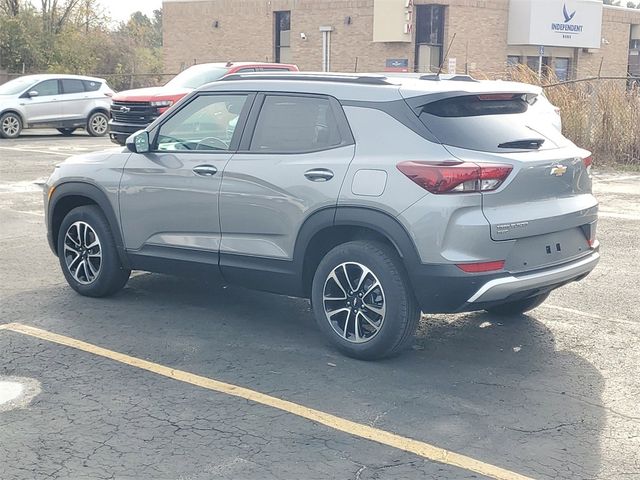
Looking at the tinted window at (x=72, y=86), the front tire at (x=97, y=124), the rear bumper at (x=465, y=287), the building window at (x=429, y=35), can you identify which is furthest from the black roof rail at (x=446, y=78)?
the building window at (x=429, y=35)

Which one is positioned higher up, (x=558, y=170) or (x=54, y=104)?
(x=558, y=170)

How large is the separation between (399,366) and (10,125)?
19.9 meters

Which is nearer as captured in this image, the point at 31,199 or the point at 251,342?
the point at 251,342

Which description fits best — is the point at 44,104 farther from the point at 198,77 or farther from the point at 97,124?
the point at 198,77

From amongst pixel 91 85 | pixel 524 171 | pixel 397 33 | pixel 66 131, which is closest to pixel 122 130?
pixel 91 85

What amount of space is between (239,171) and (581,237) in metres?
2.35

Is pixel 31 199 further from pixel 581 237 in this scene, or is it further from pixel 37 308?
pixel 581 237

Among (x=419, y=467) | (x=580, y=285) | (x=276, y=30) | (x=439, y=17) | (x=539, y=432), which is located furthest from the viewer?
(x=276, y=30)

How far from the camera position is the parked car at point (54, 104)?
2328 cm

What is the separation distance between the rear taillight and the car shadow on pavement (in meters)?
1.17

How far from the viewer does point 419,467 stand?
423 centimetres

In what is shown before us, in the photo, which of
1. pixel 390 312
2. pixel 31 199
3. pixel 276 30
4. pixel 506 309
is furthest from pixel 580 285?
pixel 276 30

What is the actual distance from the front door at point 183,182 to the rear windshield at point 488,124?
4.88ft

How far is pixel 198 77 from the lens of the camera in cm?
1859
